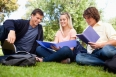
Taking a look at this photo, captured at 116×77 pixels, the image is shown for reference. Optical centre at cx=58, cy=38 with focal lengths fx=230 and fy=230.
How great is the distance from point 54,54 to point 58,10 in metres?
17.5

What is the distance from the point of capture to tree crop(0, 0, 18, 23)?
23155 millimetres

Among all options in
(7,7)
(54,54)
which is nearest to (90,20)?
(54,54)

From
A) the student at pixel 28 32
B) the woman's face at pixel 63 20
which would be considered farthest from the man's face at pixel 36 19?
the woman's face at pixel 63 20

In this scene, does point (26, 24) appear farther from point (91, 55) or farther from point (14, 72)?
point (14, 72)

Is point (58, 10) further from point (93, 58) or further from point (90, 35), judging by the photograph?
point (90, 35)

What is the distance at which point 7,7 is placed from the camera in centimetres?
2344

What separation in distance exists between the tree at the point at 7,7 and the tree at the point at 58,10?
261cm

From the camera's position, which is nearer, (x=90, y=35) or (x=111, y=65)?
(x=111, y=65)

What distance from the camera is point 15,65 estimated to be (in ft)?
13.2

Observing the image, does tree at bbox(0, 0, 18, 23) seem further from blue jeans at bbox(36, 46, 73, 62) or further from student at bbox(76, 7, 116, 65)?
student at bbox(76, 7, 116, 65)

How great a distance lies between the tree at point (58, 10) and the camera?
20906 millimetres

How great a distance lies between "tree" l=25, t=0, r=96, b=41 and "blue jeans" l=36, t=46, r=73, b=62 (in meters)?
15.5

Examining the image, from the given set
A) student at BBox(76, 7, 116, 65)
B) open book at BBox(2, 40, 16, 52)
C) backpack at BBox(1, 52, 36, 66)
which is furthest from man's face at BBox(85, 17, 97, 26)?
open book at BBox(2, 40, 16, 52)

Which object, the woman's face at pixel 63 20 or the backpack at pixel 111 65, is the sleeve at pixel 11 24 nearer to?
the woman's face at pixel 63 20
